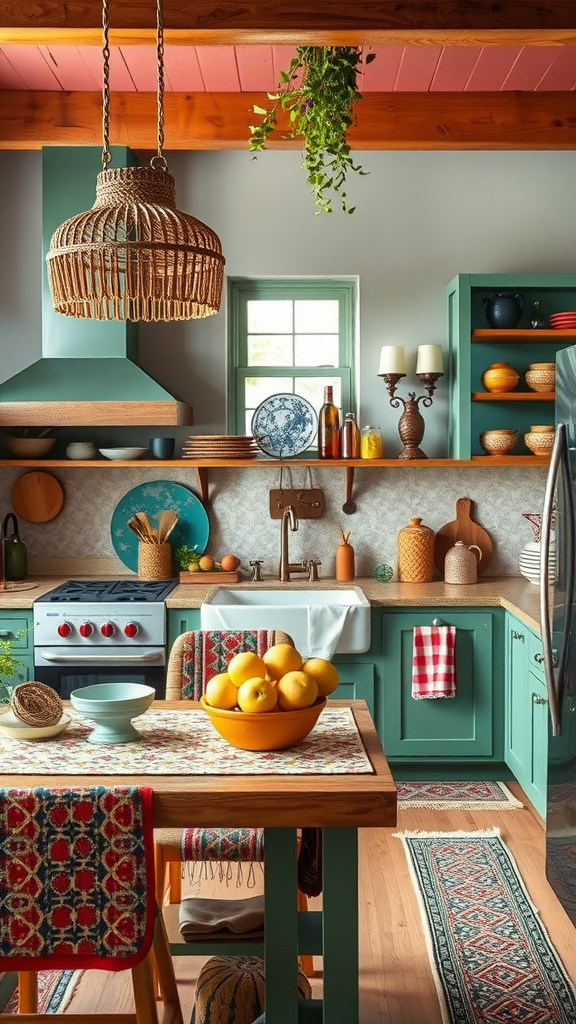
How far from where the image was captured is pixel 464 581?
478 cm

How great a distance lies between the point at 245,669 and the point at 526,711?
6.87 feet

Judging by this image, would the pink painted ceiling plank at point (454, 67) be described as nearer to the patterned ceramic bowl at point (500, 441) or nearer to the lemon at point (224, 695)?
the patterned ceramic bowl at point (500, 441)

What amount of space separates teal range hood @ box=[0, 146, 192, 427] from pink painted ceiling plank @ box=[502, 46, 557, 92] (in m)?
1.77

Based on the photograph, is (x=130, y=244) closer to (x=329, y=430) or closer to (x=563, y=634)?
(x=563, y=634)

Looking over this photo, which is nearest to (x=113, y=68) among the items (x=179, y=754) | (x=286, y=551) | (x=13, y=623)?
(x=286, y=551)

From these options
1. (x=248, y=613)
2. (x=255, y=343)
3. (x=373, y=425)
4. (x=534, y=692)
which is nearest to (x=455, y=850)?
(x=534, y=692)

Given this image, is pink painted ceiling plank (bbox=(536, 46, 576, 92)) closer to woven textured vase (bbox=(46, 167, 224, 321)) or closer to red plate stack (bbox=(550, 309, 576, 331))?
red plate stack (bbox=(550, 309, 576, 331))

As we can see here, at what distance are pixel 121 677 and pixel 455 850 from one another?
5.09ft

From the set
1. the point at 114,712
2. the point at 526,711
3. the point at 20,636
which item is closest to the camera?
the point at 114,712

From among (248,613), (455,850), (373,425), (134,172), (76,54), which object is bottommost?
(455,850)

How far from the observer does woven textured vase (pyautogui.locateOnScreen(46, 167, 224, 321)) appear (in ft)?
7.13

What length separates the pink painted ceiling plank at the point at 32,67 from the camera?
4004 mm

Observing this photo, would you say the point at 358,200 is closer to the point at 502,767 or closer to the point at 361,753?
the point at 502,767

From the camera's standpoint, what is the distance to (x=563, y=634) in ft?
9.83
